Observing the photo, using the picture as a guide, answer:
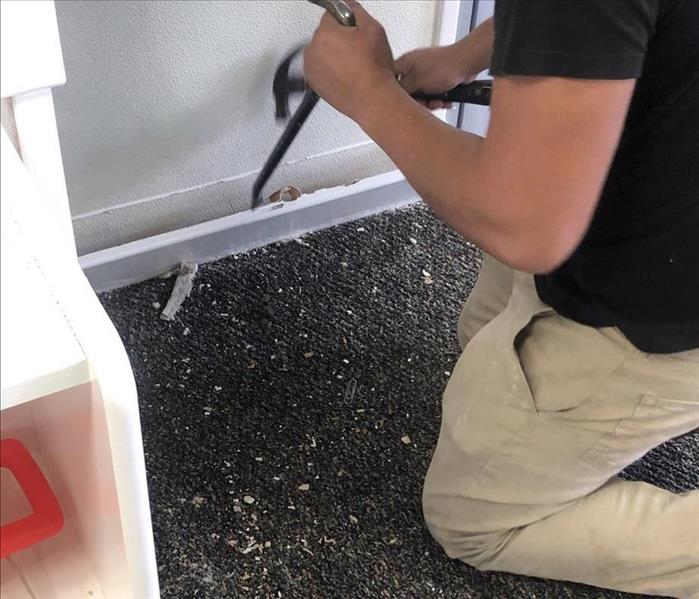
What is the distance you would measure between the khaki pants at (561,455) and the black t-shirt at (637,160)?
35 millimetres

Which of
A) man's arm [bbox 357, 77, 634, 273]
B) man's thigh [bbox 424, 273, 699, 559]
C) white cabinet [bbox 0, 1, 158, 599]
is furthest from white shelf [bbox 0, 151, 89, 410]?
man's thigh [bbox 424, 273, 699, 559]

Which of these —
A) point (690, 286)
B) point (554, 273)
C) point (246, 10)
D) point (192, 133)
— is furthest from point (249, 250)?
point (690, 286)

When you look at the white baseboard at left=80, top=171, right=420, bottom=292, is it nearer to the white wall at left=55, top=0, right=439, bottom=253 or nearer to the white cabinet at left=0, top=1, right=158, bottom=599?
the white wall at left=55, top=0, right=439, bottom=253

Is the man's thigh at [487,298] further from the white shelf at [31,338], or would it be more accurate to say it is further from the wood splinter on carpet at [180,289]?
the white shelf at [31,338]

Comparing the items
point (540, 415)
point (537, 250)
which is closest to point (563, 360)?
point (540, 415)

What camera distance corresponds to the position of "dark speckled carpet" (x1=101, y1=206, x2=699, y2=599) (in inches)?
38.3

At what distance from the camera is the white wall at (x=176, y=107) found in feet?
3.48

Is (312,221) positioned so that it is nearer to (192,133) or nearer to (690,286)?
(192,133)

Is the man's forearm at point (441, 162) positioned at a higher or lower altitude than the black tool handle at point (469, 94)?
higher

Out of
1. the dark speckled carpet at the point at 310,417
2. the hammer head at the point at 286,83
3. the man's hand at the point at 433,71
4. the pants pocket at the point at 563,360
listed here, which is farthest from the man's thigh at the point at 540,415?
the hammer head at the point at 286,83

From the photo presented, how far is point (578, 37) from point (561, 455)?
0.45 metres

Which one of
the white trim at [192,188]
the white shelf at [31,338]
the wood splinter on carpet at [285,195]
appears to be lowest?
the wood splinter on carpet at [285,195]

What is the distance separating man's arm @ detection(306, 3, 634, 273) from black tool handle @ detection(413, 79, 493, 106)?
0.39 feet

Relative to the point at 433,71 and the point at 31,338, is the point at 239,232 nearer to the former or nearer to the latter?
the point at 433,71
